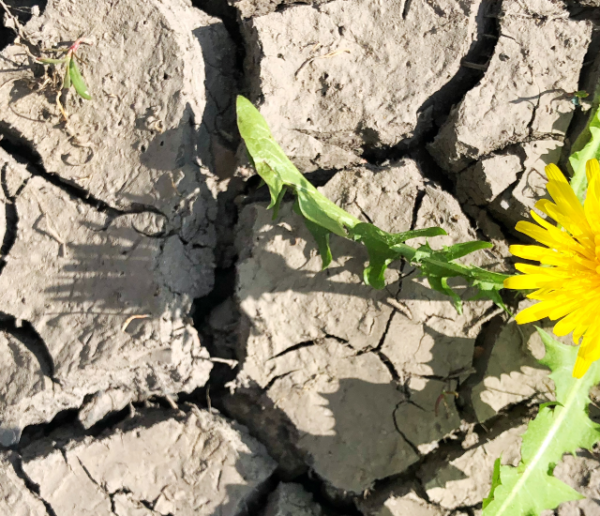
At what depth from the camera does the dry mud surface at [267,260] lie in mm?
2203

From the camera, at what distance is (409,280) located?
7.45 feet

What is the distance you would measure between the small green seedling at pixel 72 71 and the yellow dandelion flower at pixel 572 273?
6.23 feet

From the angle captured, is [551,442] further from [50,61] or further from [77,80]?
[50,61]

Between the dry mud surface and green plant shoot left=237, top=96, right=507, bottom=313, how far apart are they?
0.12m

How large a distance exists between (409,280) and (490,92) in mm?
928

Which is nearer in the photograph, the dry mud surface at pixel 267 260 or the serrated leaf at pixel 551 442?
the serrated leaf at pixel 551 442

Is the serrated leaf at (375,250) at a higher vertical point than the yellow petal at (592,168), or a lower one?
lower

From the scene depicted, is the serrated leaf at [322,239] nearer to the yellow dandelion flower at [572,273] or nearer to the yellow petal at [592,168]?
the yellow dandelion flower at [572,273]

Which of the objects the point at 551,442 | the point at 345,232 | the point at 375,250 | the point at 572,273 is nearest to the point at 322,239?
the point at 345,232

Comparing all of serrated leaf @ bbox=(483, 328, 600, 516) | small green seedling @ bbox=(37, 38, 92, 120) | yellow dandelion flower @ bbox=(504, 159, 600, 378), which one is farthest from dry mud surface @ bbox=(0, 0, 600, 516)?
yellow dandelion flower @ bbox=(504, 159, 600, 378)

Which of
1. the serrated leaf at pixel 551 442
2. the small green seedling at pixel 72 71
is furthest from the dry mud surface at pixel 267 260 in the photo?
the serrated leaf at pixel 551 442

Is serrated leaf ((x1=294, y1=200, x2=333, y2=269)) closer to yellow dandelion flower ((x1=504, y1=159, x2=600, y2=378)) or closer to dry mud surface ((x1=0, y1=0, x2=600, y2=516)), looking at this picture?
dry mud surface ((x1=0, y1=0, x2=600, y2=516))

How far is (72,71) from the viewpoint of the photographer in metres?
2.27

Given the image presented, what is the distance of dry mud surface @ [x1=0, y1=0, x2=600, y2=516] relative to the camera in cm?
220
